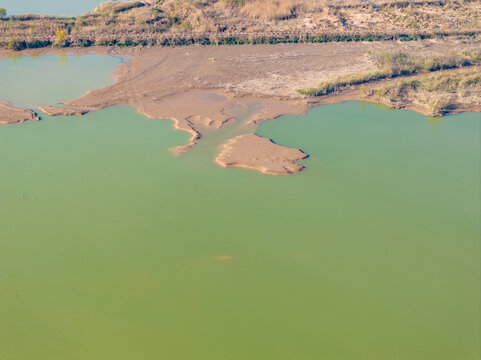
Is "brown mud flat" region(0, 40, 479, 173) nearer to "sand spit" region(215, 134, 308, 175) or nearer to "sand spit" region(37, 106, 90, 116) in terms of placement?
"sand spit" region(215, 134, 308, 175)

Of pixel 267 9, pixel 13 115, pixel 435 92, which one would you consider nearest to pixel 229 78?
pixel 13 115

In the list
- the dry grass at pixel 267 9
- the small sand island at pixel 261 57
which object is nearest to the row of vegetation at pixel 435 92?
the small sand island at pixel 261 57

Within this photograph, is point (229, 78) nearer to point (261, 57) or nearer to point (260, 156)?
point (261, 57)

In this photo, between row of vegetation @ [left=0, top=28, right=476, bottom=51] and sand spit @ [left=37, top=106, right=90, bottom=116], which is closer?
sand spit @ [left=37, top=106, right=90, bottom=116]

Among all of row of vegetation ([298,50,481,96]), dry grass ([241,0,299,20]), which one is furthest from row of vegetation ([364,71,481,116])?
dry grass ([241,0,299,20])

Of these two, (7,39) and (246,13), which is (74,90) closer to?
(7,39)

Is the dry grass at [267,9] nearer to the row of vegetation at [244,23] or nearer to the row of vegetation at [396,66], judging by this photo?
the row of vegetation at [244,23]
